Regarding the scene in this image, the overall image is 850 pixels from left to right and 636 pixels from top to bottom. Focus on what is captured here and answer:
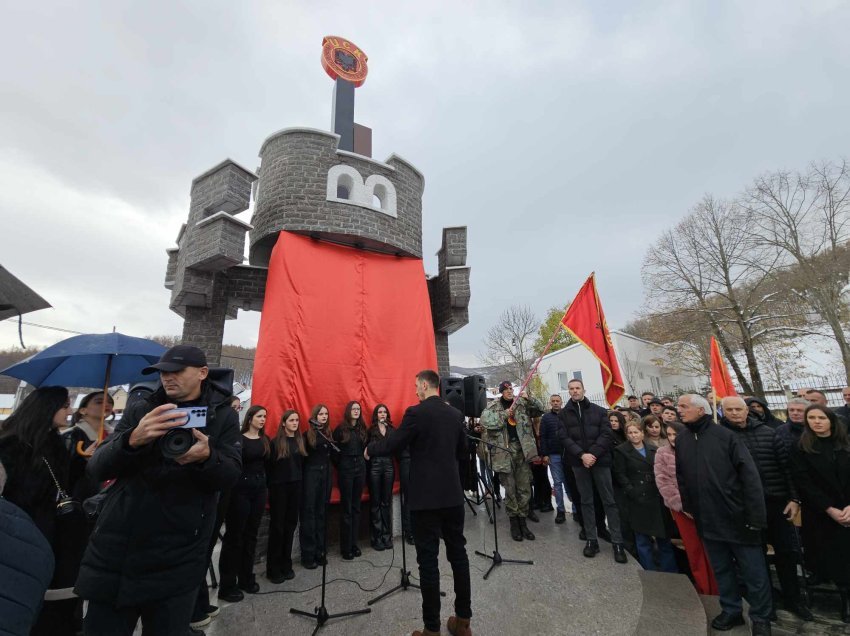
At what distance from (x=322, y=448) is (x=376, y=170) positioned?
5.00m

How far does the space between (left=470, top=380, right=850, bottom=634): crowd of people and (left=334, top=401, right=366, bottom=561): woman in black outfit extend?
6.29ft

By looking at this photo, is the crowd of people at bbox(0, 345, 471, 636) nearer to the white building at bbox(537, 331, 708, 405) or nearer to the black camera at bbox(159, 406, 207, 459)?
the black camera at bbox(159, 406, 207, 459)

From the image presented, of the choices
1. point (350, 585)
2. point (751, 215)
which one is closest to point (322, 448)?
point (350, 585)

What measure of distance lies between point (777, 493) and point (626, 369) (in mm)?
22991

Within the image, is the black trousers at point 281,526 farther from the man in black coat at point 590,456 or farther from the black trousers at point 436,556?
the man in black coat at point 590,456

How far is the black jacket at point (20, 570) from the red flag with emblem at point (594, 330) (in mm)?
5424

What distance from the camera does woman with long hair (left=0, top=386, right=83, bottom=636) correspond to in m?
2.69

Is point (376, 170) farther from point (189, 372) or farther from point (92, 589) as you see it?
point (92, 589)

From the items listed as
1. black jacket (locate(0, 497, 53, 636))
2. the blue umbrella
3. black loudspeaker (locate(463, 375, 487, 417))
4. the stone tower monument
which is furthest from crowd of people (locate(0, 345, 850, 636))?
the stone tower monument

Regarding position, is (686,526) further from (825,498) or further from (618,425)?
(618,425)

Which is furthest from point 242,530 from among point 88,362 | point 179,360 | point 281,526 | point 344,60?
point 344,60

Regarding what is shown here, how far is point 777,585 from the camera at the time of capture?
422 centimetres

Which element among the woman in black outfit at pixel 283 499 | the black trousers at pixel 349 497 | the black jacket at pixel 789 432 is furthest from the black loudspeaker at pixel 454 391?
the black jacket at pixel 789 432

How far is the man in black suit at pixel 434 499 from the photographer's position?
2.99 m
